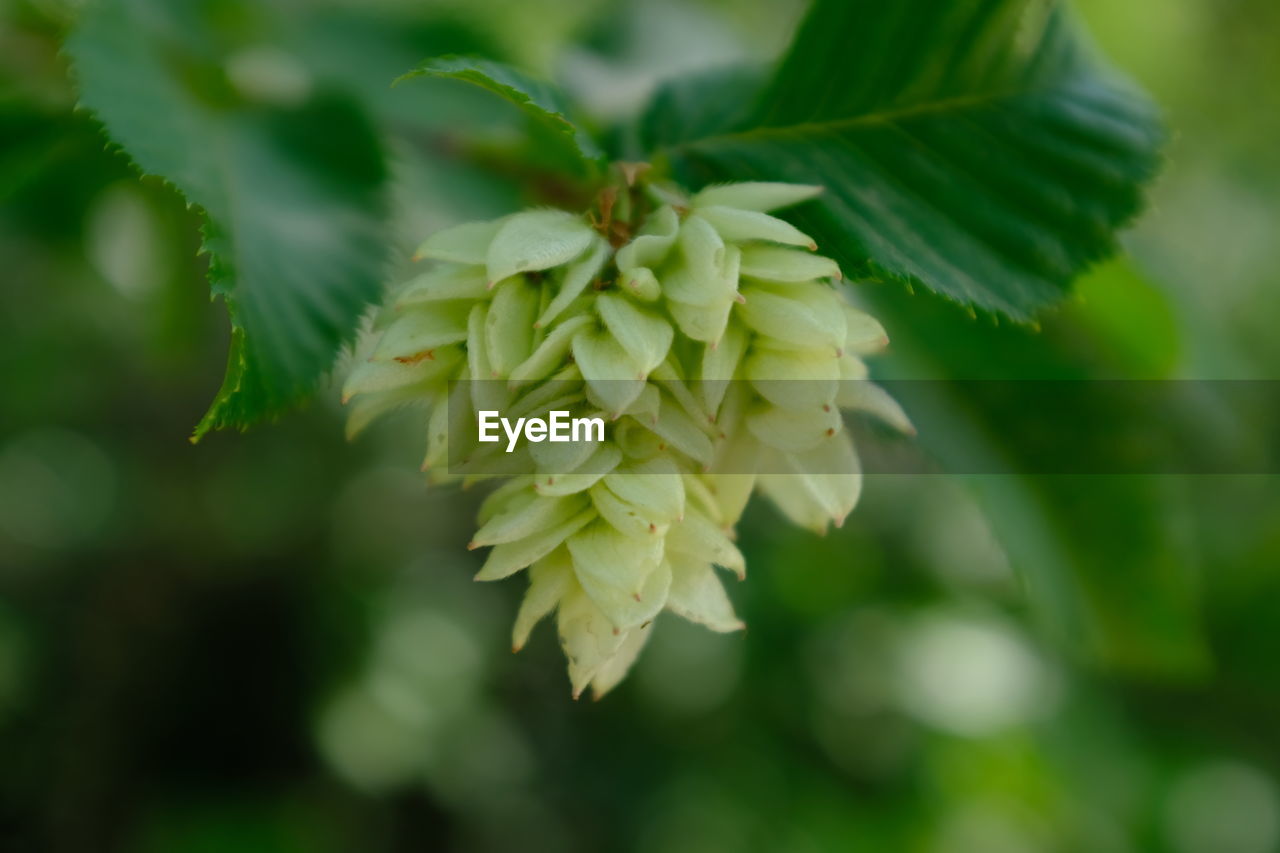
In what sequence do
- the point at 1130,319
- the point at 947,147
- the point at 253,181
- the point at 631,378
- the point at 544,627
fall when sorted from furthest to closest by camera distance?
the point at 544,627 < the point at 1130,319 < the point at 253,181 < the point at 947,147 < the point at 631,378

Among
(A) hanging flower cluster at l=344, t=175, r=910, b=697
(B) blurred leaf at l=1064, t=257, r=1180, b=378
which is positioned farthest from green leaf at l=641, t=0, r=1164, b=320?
(B) blurred leaf at l=1064, t=257, r=1180, b=378

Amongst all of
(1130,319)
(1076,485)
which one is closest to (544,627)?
(1076,485)

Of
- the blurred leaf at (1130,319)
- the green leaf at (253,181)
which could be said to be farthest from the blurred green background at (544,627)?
the green leaf at (253,181)

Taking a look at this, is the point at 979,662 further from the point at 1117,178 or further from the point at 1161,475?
the point at 1117,178

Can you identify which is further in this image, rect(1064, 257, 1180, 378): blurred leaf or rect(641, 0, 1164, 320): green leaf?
rect(1064, 257, 1180, 378): blurred leaf

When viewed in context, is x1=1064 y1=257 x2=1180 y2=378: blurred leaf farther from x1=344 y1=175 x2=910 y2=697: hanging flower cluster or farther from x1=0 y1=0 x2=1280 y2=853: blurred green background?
x1=344 y1=175 x2=910 y2=697: hanging flower cluster

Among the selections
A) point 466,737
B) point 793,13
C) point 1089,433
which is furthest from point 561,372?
point 466,737

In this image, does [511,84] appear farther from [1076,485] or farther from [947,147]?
[1076,485]

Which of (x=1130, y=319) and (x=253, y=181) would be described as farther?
(x=1130, y=319)
